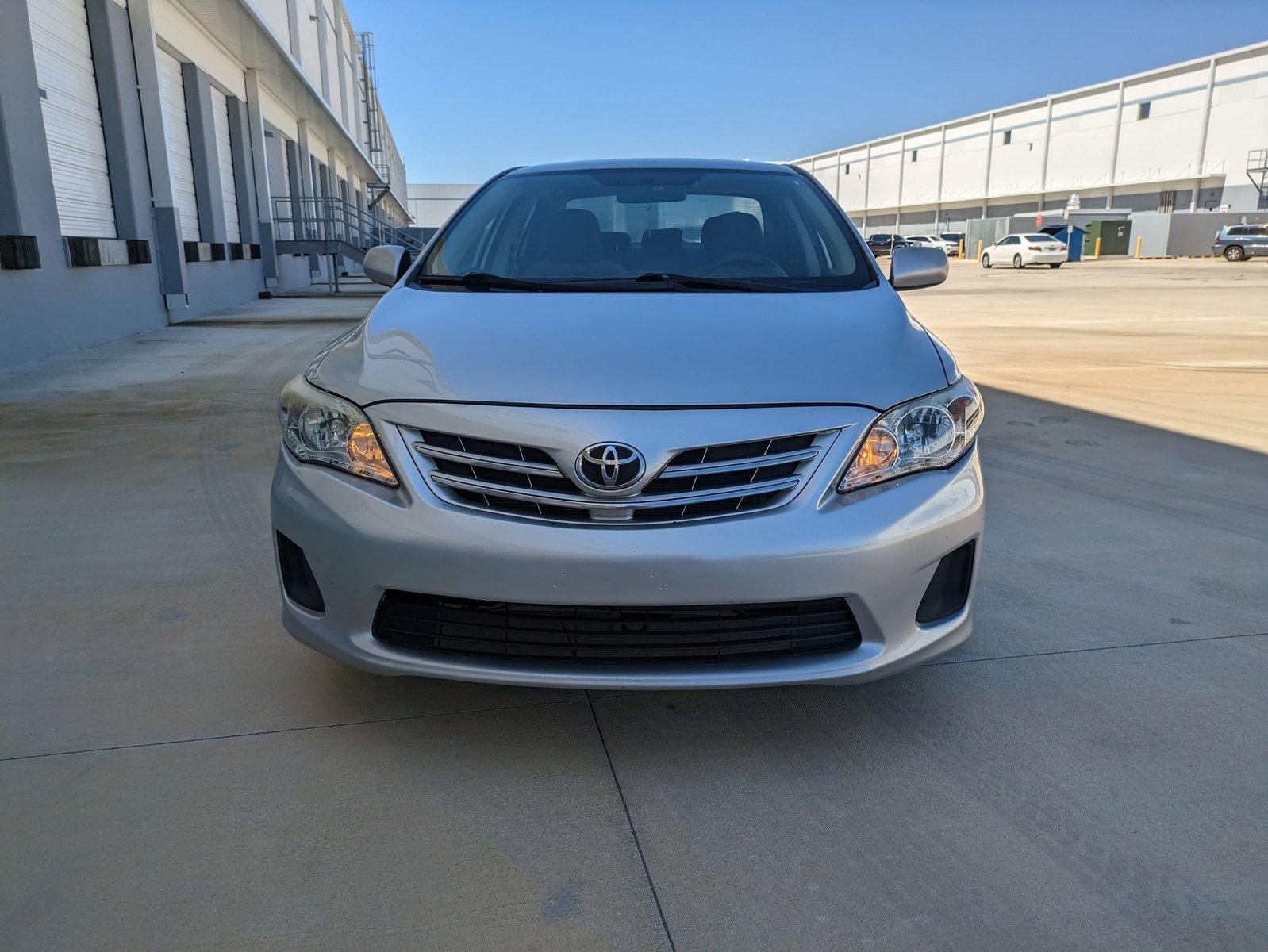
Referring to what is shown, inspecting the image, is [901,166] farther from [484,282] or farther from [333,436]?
[333,436]

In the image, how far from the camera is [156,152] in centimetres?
1223

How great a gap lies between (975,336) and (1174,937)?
1062cm

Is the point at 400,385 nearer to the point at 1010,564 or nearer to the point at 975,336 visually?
the point at 1010,564

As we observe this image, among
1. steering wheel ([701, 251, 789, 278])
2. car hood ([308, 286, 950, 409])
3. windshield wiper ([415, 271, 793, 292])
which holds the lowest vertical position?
car hood ([308, 286, 950, 409])

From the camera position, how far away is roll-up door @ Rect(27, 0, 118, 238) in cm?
962

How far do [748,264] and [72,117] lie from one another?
10.4 metres

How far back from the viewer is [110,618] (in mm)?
2977

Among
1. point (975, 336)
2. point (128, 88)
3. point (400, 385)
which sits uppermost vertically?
point (128, 88)

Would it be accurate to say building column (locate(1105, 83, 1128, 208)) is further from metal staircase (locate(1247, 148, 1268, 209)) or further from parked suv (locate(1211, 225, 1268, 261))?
parked suv (locate(1211, 225, 1268, 261))

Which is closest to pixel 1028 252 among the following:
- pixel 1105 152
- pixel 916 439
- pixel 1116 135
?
pixel 1116 135

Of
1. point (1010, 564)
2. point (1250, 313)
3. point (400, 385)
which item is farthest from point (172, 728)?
point (1250, 313)

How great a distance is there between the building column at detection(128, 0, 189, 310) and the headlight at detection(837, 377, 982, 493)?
12.5 metres

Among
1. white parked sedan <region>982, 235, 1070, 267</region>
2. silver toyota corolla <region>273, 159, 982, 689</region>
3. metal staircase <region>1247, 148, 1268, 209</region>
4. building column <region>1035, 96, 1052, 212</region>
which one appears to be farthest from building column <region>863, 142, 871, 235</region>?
silver toyota corolla <region>273, 159, 982, 689</region>

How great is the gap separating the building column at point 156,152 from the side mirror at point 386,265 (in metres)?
10.5
